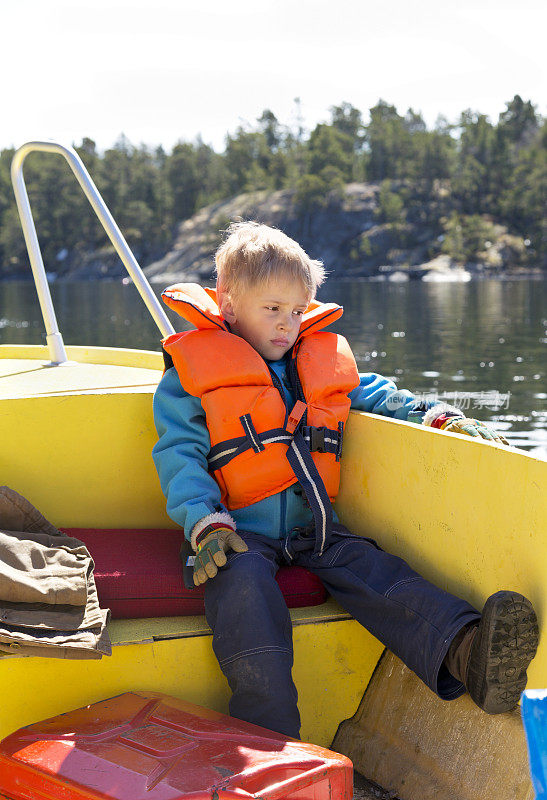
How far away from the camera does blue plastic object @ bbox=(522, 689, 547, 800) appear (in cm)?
121

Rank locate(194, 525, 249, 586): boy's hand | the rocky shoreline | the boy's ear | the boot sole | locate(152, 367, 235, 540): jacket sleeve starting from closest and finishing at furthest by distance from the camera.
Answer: the boot sole, locate(194, 525, 249, 586): boy's hand, locate(152, 367, 235, 540): jacket sleeve, the boy's ear, the rocky shoreline

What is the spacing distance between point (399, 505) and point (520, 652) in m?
0.56

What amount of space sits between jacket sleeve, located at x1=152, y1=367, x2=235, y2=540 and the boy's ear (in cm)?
21

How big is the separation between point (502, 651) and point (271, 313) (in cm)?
101

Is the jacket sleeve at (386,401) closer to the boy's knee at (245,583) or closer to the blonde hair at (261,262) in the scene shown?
the blonde hair at (261,262)

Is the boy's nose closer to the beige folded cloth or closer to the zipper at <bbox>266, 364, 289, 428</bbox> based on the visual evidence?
the zipper at <bbox>266, 364, 289, 428</bbox>

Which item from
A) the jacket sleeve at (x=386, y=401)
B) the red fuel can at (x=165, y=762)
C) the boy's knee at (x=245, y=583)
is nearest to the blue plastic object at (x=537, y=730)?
the red fuel can at (x=165, y=762)

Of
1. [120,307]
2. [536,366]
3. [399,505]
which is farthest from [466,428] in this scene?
[120,307]

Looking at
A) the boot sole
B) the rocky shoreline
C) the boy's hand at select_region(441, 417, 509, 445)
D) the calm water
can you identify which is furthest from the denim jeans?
the rocky shoreline

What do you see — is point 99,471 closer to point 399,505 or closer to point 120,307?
point 399,505

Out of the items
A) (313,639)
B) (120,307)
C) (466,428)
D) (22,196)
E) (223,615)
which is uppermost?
(22,196)

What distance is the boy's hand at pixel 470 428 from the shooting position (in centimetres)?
215

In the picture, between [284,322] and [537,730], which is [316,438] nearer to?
[284,322]

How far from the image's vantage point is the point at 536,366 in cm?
1477
